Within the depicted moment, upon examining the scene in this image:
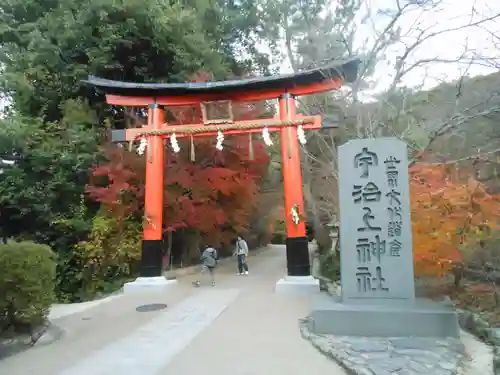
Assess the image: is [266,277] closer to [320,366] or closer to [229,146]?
[229,146]

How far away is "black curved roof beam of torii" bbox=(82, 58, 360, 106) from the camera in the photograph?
Answer: 430 inches

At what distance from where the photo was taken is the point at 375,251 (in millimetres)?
6551

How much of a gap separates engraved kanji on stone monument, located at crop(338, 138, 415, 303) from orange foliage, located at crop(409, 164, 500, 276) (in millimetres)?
1302

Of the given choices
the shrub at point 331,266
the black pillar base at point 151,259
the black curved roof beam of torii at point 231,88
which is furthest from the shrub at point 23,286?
the shrub at point 331,266

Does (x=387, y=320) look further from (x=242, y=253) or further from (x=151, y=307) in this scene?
(x=242, y=253)

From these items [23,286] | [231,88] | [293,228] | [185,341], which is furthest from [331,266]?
[23,286]

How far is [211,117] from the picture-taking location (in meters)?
12.0

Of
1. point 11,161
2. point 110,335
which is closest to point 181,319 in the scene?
point 110,335

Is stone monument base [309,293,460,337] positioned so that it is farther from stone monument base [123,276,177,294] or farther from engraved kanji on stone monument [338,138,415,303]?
stone monument base [123,276,177,294]

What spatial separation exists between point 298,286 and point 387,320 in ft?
14.0

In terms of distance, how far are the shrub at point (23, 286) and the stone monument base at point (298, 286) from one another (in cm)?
556

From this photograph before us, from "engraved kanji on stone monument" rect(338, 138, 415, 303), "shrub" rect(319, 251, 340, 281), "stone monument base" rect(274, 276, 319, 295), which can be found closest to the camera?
"engraved kanji on stone monument" rect(338, 138, 415, 303)

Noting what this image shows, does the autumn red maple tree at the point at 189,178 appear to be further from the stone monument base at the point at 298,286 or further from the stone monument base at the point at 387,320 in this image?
the stone monument base at the point at 387,320

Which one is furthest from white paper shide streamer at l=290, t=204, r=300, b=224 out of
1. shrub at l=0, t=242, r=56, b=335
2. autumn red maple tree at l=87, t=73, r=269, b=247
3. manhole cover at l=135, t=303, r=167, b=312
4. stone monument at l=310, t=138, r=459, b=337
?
shrub at l=0, t=242, r=56, b=335
